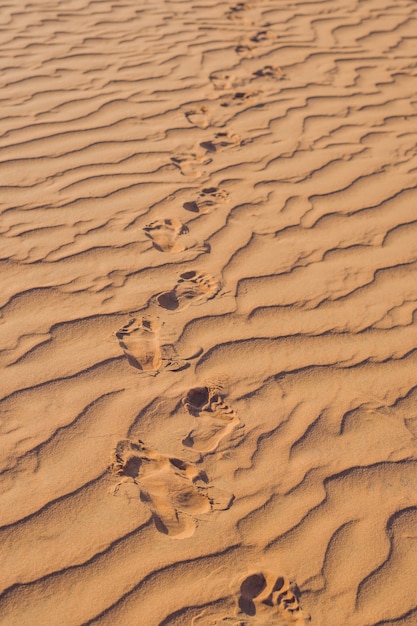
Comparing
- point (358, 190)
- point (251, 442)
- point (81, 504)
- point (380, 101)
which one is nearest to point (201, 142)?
point (358, 190)

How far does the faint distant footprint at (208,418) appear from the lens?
2502 millimetres

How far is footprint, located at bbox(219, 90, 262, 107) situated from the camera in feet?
15.9

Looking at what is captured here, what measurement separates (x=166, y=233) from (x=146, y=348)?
34.1 inches

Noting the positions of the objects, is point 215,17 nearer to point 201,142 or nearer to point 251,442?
point 201,142

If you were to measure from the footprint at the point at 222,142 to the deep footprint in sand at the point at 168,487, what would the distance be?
2363mm

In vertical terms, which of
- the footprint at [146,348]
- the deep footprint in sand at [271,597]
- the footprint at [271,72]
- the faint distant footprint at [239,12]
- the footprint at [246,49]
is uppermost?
the faint distant footprint at [239,12]

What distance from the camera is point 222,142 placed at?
173 inches

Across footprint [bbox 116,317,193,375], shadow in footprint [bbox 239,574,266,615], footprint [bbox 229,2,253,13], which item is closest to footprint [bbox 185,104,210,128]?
footprint [bbox 116,317,193,375]

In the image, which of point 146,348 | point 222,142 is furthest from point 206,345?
point 222,142

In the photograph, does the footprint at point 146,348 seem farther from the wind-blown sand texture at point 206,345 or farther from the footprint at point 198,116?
the footprint at point 198,116

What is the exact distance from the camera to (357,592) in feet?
7.01

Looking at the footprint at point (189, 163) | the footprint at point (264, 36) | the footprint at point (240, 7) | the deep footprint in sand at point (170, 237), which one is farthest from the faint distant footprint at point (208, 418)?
the footprint at point (240, 7)

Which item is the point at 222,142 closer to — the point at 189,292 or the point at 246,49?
the point at 189,292

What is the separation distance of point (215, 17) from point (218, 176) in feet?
9.34
